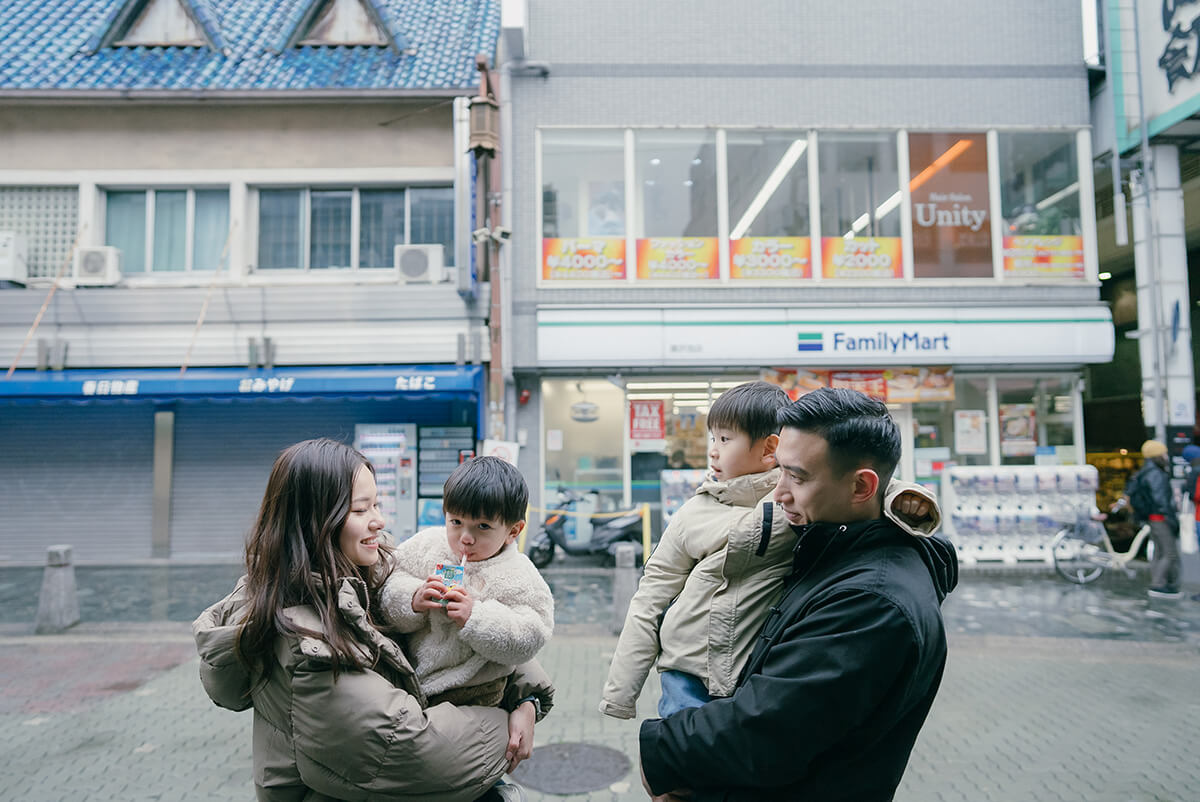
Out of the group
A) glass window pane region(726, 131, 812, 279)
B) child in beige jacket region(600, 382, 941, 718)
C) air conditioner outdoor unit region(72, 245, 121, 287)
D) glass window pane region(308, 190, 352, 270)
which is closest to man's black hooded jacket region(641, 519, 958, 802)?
child in beige jacket region(600, 382, 941, 718)

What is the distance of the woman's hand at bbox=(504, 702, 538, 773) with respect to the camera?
214 centimetres

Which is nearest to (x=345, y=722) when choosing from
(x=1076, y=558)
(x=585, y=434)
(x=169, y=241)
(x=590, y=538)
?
(x=590, y=538)

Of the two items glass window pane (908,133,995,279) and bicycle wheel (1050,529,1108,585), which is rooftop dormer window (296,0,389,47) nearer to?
glass window pane (908,133,995,279)

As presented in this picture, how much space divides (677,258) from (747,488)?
10812 mm

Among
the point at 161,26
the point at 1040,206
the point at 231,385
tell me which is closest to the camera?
the point at 231,385

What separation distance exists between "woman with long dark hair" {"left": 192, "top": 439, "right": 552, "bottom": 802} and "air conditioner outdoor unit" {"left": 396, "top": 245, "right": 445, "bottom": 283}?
11307mm

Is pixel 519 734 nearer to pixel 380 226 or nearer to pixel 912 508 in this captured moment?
pixel 912 508

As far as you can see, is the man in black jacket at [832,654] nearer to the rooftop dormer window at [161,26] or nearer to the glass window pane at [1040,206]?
the glass window pane at [1040,206]

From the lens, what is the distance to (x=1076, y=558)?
1096 cm

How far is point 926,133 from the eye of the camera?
42.9ft

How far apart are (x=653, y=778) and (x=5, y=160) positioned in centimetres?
1641

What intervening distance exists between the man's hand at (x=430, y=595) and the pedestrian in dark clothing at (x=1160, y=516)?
10.8 meters

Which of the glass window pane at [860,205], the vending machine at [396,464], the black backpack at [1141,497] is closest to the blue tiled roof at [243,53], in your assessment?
the vending machine at [396,464]

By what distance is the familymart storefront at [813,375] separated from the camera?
12.5m
